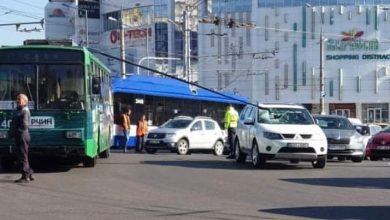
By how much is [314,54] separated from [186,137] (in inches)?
2430

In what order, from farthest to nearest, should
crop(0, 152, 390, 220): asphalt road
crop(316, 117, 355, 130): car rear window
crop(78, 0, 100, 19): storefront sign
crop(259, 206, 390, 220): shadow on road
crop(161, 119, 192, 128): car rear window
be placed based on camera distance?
crop(78, 0, 100, 19): storefront sign < crop(161, 119, 192, 128): car rear window < crop(316, 117, 355, 130): car rear window < crop(0, 152, 390, 220): asphalt road < crop(259, 206, 390, 220): shadow on road

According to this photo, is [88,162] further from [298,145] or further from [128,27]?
[128,27]

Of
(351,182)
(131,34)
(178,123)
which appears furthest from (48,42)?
(131,34)

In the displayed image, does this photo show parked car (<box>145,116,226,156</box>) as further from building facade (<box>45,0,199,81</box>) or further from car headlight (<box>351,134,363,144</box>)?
building facade (<box>45,0,199,81</box>)

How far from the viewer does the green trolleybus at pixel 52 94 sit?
54.2 feet

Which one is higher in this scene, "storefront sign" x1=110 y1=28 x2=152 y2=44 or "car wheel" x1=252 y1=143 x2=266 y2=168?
"storefront sign" x1=110 y1=28 x2=152 y2=44

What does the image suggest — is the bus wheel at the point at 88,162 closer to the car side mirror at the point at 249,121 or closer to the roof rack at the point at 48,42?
the roof rack at the point at 48,42

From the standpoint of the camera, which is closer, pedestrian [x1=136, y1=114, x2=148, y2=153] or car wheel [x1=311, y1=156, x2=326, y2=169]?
car wheel [x1=311, y1=156, x2=326, y2=169]

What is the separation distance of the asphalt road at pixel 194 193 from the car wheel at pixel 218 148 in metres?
11.3

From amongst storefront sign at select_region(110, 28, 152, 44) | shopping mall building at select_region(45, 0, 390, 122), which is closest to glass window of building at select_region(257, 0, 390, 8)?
shopping mall building at select_region(45, 0, 390, 122)

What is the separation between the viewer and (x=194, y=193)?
13.3 metres

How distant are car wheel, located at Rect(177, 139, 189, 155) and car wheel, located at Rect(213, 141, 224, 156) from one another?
1588mm

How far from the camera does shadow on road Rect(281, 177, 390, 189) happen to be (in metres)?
14.9

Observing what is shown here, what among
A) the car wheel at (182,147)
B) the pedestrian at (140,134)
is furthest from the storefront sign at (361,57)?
the car wheel at (182,147)
